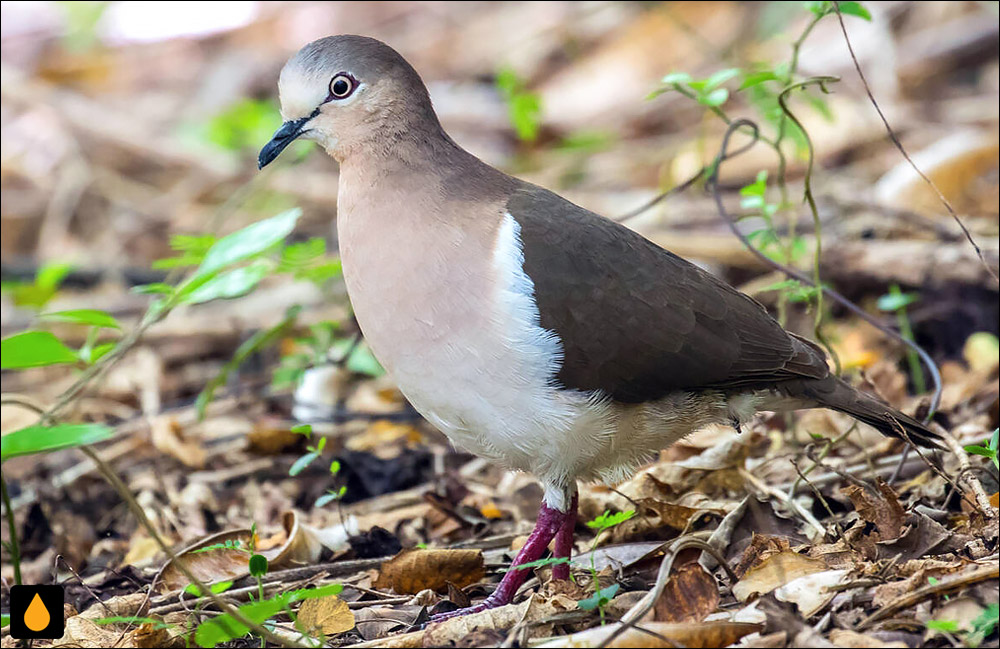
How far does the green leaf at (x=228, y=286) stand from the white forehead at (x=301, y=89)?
2.77 feet

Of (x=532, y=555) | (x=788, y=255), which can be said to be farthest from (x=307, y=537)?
(x=788, y=255)

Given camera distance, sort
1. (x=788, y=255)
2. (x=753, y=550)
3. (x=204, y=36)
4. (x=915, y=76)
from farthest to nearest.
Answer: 1. (x=204, y=36)
2. (x=915, y=76)
3. (x=788, y=255)
4. (x=753, y=550)

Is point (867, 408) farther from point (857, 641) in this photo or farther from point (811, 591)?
point (857, 641)

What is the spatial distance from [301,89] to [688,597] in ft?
6.74

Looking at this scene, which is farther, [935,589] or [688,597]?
[688,597]

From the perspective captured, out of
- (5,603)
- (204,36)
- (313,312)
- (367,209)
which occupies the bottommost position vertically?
(5,603)

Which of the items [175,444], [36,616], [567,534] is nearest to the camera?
[36,616]

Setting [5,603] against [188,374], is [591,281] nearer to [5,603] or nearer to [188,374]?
[5,603]

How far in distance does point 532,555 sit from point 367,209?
4.10 feet

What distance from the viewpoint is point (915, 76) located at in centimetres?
813

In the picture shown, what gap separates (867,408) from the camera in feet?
12.6

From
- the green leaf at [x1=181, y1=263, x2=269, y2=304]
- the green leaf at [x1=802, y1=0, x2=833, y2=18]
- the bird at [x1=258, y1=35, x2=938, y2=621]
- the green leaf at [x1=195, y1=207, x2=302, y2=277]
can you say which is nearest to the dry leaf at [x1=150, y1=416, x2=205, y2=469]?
the green leaf at [x1=181, y1=263, x2=269, y2=304]

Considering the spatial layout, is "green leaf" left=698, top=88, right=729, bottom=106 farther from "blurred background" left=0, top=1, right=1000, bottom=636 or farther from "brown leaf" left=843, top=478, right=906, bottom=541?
"brown leaf" left=843, top=478, right=906, bottom=541

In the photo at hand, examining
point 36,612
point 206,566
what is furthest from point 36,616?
point 206,566
